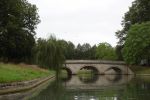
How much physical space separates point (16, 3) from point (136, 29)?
29.1m

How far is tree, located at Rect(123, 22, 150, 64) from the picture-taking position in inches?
3177

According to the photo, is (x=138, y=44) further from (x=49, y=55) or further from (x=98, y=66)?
(x=49, y=55)

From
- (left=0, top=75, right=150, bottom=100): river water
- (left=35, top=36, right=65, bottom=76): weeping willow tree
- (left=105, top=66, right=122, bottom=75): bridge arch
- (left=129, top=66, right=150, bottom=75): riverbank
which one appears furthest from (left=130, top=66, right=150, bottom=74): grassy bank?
(left=0, top=75, right=150, bottom=100): river water

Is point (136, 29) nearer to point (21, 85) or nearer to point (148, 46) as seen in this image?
point (148, 46)

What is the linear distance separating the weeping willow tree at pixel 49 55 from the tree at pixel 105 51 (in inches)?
2599

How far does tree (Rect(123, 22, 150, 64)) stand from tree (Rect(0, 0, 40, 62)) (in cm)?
1833

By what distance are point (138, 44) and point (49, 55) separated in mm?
20514

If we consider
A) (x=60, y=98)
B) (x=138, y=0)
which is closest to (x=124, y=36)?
(x=138, y=0)

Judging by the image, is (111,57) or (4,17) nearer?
(4,17)

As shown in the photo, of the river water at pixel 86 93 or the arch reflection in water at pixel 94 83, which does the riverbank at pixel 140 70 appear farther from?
the river water at pixel 86 93

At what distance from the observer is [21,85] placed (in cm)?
3528

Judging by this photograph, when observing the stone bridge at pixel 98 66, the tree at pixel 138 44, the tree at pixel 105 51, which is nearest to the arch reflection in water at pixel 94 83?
the tree at pixel 138 44

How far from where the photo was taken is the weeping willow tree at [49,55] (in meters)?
68.9

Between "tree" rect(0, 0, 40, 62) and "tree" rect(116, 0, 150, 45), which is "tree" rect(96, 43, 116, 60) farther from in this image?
"tree" rect(0, 0, 40, 62)
